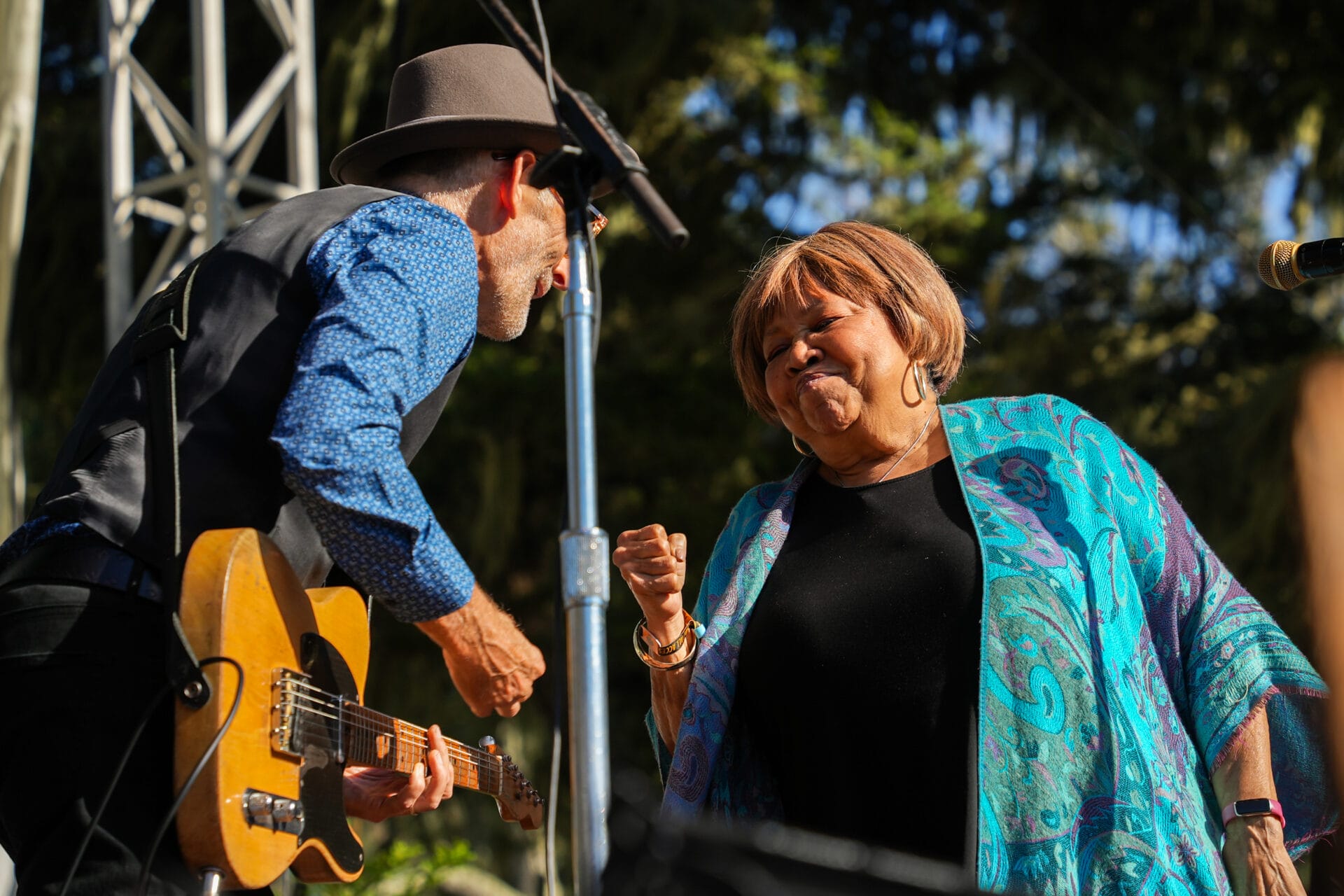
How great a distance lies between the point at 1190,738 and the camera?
228 cm

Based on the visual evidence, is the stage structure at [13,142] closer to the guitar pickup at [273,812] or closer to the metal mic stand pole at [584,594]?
the guitar pickup at [273,812]

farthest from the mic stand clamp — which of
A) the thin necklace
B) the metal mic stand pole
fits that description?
the thin necklace

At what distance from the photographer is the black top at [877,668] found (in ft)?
7.30

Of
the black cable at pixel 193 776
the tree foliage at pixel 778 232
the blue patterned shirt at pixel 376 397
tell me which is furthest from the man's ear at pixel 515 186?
the tree foliage at pixel 778 232

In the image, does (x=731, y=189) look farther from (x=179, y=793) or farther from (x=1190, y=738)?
(x=179, y=793)

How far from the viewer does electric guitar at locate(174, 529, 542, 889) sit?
169 cm

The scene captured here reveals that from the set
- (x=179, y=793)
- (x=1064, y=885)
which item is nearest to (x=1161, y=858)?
(x=1064, y=885)

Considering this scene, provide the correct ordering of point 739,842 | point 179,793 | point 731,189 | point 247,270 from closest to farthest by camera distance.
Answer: point 739,842, point 179,793, point 247,270, point 731,189

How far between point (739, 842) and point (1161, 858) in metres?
1.16

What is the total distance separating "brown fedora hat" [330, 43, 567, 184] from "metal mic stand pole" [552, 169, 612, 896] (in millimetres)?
638

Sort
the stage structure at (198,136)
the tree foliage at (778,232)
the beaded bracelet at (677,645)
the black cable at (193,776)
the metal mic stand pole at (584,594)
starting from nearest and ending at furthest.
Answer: the metal mic stand pole at (584,594) < the black cable at (193,776) < the beaded bracelet at (677,645) < the stage structure at (198,136) < the tree foliage at (778,232)

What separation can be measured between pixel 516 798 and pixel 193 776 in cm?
114

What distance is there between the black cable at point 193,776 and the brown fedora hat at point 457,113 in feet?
3.15

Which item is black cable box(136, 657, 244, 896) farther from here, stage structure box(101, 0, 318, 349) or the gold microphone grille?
stage structure box(101, 0, 318, 349)
